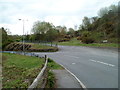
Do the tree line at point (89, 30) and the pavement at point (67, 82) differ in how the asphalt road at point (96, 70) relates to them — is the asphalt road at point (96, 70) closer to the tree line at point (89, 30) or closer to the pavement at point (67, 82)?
the pavement at point (67, 82)

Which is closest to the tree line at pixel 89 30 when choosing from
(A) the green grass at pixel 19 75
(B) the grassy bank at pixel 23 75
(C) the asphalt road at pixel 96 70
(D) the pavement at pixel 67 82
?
(C) the asphalt road at pixel 96 70

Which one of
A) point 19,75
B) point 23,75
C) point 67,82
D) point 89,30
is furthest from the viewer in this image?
point 89,30

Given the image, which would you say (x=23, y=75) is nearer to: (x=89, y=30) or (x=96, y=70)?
(x=96, y=70)

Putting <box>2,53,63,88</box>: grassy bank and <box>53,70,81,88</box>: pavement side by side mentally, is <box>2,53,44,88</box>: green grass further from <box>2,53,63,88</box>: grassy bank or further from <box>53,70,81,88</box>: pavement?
<box>53,70,81,88</box>: pavement

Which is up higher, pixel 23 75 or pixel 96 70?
pixel 96 70

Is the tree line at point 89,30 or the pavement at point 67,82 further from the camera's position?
the tree line at point 89,30

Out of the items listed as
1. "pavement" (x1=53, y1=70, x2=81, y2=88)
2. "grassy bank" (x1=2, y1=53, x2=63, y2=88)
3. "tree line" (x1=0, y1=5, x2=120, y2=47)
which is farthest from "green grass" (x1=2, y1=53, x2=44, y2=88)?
"tree line" (x1=0, y1=5, x2=120, y2=47)

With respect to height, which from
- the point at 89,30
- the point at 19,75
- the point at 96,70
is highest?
the point at 89,30

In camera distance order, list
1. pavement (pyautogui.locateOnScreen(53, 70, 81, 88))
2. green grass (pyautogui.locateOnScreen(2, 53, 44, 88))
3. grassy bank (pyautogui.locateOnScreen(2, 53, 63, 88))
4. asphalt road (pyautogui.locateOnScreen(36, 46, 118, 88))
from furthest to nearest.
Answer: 1. green grass (pyautogui.locateOnScreen(2, 53, 44, 88))
2. asphalt road (pyautogui.locateOnScreen(36, 46, 118, 88))
3. grassy bank (pyautogui.locateOnScreen(2, 53, 63, 88))
4. pavement (pyautogui.locateOnScreen(53, 70, 81, 88))

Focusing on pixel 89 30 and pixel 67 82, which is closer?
pixel 67 82

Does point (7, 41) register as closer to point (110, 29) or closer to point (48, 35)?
point (48, 35)

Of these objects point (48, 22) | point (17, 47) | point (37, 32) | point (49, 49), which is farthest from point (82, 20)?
point (49, 49)

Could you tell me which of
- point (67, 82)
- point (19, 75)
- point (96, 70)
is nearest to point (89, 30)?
point (96, 70)

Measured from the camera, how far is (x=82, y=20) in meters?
85.6
